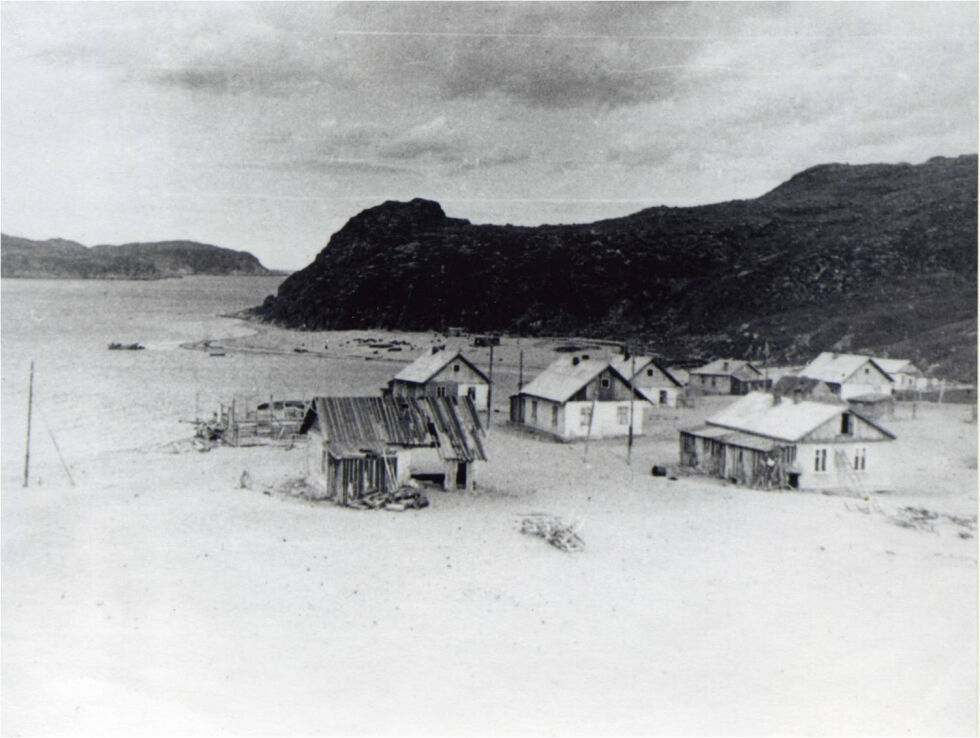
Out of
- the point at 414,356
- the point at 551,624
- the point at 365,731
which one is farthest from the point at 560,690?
the point at 414,356

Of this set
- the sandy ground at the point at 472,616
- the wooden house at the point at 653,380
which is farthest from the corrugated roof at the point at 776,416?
the wooden house at the point at 653,380

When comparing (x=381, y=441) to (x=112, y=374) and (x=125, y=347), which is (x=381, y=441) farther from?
Result: (x=125, y=347)

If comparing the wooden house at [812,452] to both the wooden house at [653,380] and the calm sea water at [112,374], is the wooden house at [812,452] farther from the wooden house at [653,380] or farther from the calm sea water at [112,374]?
the calm sea water at [112,374]

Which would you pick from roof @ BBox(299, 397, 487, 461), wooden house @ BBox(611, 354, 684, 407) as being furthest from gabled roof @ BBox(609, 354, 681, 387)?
roof @ BBox(299, 397, 487, 461)

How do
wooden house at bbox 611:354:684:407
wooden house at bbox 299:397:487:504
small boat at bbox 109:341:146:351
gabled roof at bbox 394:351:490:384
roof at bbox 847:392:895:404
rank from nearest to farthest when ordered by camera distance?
Result: wooden house at bbox 299:397:487:504 → gabled roof at bbox 394:351:490:384 → roof at bbox 847:392:895:404 → wooden house at bbox 611:354:684:407 → small boat at bbox 109:341:146:351

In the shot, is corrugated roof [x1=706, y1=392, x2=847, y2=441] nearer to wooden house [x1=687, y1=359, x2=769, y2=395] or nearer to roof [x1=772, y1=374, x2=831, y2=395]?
roof [x1=772, y1=374, x2=831, y2=395]

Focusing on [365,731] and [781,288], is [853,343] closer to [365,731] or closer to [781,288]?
[781,288]
